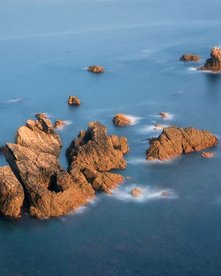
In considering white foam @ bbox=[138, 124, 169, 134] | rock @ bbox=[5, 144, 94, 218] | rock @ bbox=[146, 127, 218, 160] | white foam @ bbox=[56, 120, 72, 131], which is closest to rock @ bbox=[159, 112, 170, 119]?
white foam @ bbox=[138, 124, 169, 134]

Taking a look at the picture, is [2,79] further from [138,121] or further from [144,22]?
[144,22]

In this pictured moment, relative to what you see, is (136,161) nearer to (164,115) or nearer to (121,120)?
(121,120)

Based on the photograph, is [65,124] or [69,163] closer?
[69,163]

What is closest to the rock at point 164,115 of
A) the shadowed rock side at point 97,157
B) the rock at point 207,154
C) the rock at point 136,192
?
the rock at point 207,154

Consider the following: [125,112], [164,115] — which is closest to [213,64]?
[164,115]

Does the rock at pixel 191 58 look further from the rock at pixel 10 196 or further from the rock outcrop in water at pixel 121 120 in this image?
the rock at pixel 10 196

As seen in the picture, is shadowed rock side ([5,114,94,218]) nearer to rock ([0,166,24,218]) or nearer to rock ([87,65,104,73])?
rock ([0,166,24,218])

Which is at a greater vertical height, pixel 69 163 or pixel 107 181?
pixel 69 163
